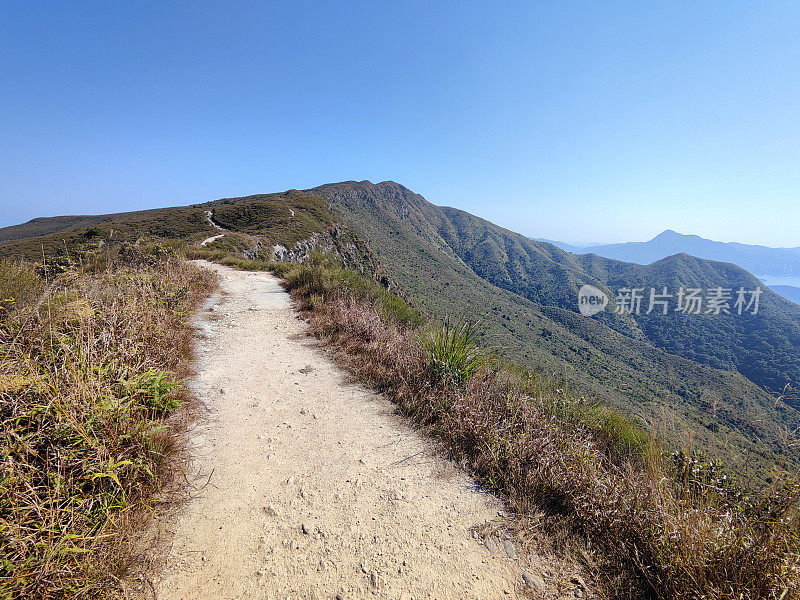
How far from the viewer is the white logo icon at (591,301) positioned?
124m

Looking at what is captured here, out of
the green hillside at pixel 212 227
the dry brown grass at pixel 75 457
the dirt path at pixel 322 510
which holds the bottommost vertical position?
the dirt path at pixel 322 510

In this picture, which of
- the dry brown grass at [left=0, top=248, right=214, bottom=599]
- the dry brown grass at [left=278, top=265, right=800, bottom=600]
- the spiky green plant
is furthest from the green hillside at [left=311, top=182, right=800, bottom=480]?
the dry brown grass at [left=0, top=248, right=214, bottom=599]

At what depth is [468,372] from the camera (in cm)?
391

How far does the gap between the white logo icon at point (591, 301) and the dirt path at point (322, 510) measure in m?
137

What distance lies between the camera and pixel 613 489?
7.49ft

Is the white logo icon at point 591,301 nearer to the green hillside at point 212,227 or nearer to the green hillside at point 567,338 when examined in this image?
the green hillside at point 567,338

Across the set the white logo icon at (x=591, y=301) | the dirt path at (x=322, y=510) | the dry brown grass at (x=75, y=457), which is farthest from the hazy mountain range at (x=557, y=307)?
the white logo icon at (x=591, y=301)

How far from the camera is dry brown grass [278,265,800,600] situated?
67.6 inches

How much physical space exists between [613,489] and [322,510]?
7.26 ft

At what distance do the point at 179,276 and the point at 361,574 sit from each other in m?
8.13

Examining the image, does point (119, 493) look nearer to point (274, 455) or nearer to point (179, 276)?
point (274, 455)

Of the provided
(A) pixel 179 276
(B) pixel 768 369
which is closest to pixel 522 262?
(B) pixel 768 369

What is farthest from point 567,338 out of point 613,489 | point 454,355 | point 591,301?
point 613,489

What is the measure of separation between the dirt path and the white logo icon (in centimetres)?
13707
